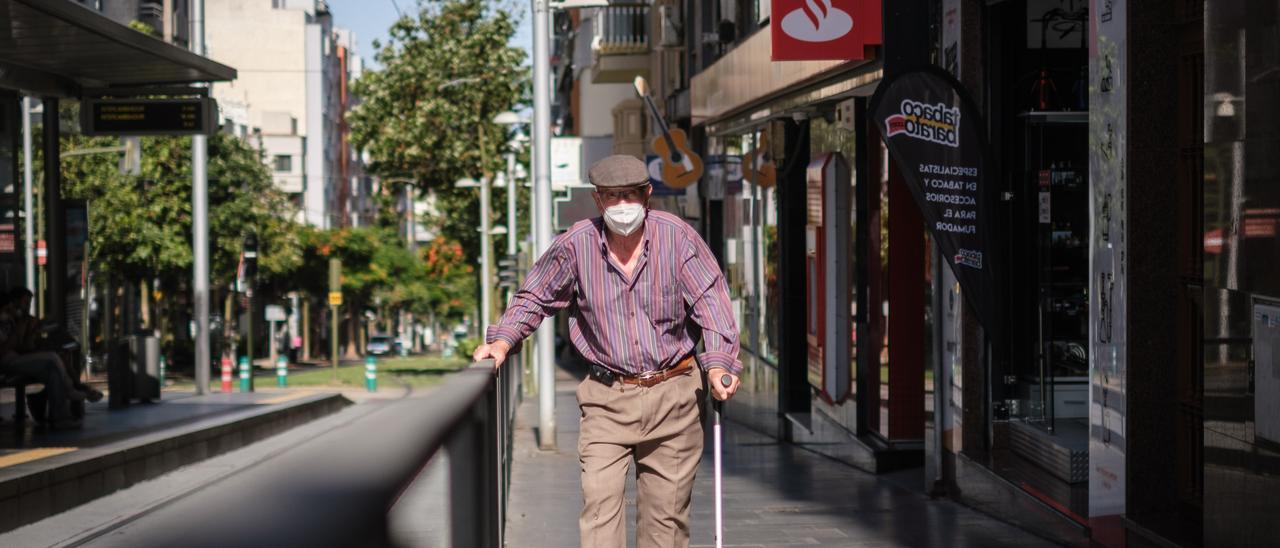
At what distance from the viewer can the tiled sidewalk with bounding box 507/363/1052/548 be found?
349 inches

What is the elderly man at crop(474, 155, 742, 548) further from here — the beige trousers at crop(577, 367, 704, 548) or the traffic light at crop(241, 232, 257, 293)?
the traffic light at crop(241, 232, 257, 293)

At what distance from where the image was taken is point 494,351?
5961 mm

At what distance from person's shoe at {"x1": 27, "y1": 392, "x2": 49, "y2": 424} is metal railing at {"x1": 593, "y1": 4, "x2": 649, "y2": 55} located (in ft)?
67.1

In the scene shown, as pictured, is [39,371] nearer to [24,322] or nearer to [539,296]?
[24,322]

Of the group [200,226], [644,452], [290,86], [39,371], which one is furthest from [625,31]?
[290,86]

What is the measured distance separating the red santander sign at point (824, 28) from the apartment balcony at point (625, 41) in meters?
23.3

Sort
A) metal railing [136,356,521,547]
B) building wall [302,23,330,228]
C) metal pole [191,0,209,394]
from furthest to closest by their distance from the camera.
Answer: building wall [302,23,330,228]
metal pole [191,0,209,394]
metal railing [136,356,521,547]

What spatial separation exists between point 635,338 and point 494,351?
0.49 metres

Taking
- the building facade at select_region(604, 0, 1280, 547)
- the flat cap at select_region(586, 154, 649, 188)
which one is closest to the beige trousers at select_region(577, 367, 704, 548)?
the flat cap at select_region(586, 154, 649, 188)

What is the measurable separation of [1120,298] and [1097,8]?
52.7 inches

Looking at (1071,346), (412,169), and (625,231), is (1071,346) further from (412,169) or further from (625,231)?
(412,169)

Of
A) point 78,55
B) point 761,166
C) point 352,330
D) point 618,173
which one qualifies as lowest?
point 352,330

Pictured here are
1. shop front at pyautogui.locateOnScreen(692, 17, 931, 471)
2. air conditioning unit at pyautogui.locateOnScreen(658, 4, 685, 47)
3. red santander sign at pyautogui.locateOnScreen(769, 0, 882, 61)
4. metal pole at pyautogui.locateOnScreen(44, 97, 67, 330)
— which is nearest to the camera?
red santander sign at pyautogui.locateOnScreen(769, 0, 882, 61)

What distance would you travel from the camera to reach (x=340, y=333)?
337 feet
